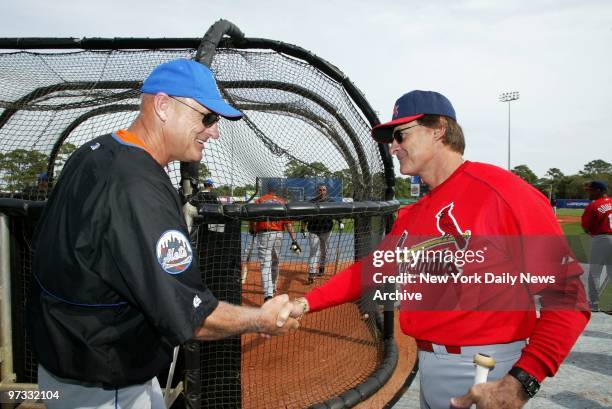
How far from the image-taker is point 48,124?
446 centimetres

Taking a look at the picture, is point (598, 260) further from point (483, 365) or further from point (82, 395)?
point (82, 395)

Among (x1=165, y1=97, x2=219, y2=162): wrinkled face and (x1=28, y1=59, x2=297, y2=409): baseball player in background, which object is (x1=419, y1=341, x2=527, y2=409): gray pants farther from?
(x1=165, y1=97, x2=219, y2=162): wrinkled face

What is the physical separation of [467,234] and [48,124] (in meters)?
4.44

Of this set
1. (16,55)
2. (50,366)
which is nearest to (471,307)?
Answer: (50,366)

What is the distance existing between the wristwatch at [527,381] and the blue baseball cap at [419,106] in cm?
113

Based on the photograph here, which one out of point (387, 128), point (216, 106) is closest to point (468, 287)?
point (387, 128)

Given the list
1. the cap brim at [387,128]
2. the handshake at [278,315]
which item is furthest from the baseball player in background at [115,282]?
the cap brim at [387,128]

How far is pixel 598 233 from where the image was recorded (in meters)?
6.64

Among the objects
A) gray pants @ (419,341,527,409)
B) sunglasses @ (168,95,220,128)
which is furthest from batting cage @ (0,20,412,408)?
gray pants @ (419,341,527,409)

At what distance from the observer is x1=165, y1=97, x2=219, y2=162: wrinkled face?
1.73 m

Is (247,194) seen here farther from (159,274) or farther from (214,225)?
(159,274)

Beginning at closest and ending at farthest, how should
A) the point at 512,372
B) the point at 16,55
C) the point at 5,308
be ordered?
the point at 512,372, the point at 5,308, the point at 16,55

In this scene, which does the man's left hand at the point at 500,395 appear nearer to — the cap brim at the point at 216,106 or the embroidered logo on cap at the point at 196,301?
the embroidered logo on cap at the point at 196,301

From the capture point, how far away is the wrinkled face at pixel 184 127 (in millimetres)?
1731
